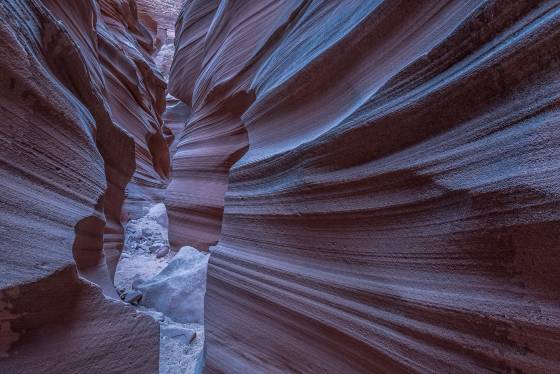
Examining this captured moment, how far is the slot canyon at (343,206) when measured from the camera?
1.91ft

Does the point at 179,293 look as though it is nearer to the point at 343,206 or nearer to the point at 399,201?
the point at 343,206

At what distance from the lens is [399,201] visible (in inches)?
31.4

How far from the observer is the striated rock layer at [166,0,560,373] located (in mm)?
567

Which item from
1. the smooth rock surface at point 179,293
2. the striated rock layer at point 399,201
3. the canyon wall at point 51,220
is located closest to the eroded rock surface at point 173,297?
the smooth rock surface at point 179,293

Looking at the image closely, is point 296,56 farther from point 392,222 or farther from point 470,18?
point 392,222

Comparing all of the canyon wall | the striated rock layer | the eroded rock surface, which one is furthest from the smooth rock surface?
the canyon wall

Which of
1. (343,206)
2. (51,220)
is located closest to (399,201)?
(343,206)

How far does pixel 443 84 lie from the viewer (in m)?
0.72

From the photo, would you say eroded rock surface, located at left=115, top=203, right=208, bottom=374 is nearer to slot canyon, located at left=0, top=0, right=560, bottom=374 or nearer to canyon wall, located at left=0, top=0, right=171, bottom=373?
slot canyon, located at left=0, top=0, right=560, bottom=374

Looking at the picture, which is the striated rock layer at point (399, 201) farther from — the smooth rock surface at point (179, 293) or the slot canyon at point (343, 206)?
the smooth rock surface at point (179, 293)

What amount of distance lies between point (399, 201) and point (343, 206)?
0.19 metres

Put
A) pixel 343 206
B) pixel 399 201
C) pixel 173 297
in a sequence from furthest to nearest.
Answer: pixel 173 297
pixel 343 206
pixel 399 201

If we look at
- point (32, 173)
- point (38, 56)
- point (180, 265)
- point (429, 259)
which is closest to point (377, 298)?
point (429, 259)

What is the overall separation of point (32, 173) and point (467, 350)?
118 cm
